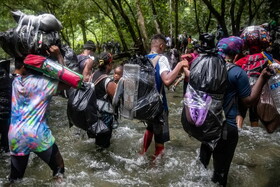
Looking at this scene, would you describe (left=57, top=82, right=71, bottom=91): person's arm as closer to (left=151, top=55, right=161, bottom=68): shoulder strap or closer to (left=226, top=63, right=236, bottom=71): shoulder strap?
(left=151, top=55, right=161, bottom=68): shoulder strap

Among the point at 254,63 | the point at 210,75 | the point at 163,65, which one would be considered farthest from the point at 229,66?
the point at 254,63

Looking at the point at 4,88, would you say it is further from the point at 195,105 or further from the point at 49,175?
the point at 195,105

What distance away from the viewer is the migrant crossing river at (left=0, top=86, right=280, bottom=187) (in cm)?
421

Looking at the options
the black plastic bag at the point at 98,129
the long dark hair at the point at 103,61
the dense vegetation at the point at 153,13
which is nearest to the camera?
the black plastic bag at the point at 98,129

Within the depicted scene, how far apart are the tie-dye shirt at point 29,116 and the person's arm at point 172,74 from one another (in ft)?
4.84

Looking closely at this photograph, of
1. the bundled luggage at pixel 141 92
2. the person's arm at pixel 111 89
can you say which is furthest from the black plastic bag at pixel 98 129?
the bundled luggage at pixel 141 92

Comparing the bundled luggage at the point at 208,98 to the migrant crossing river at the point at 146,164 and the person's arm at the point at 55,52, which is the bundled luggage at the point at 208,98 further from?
the person's arm at the point at 55,52

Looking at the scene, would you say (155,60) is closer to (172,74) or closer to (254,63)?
(172,74)

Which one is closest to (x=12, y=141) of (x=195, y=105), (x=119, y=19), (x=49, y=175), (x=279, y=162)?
(x=49, y=175)

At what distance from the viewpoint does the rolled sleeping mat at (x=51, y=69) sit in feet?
10.1

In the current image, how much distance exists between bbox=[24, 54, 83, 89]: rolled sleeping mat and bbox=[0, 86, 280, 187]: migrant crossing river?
1.19 meters

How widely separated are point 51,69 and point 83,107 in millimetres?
1549

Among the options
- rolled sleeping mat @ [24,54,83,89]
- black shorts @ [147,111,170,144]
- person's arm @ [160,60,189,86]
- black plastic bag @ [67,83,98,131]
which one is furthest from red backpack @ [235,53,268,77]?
rolled sleeping mat @ [24,54,83,89]

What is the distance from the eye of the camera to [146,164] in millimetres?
4797
